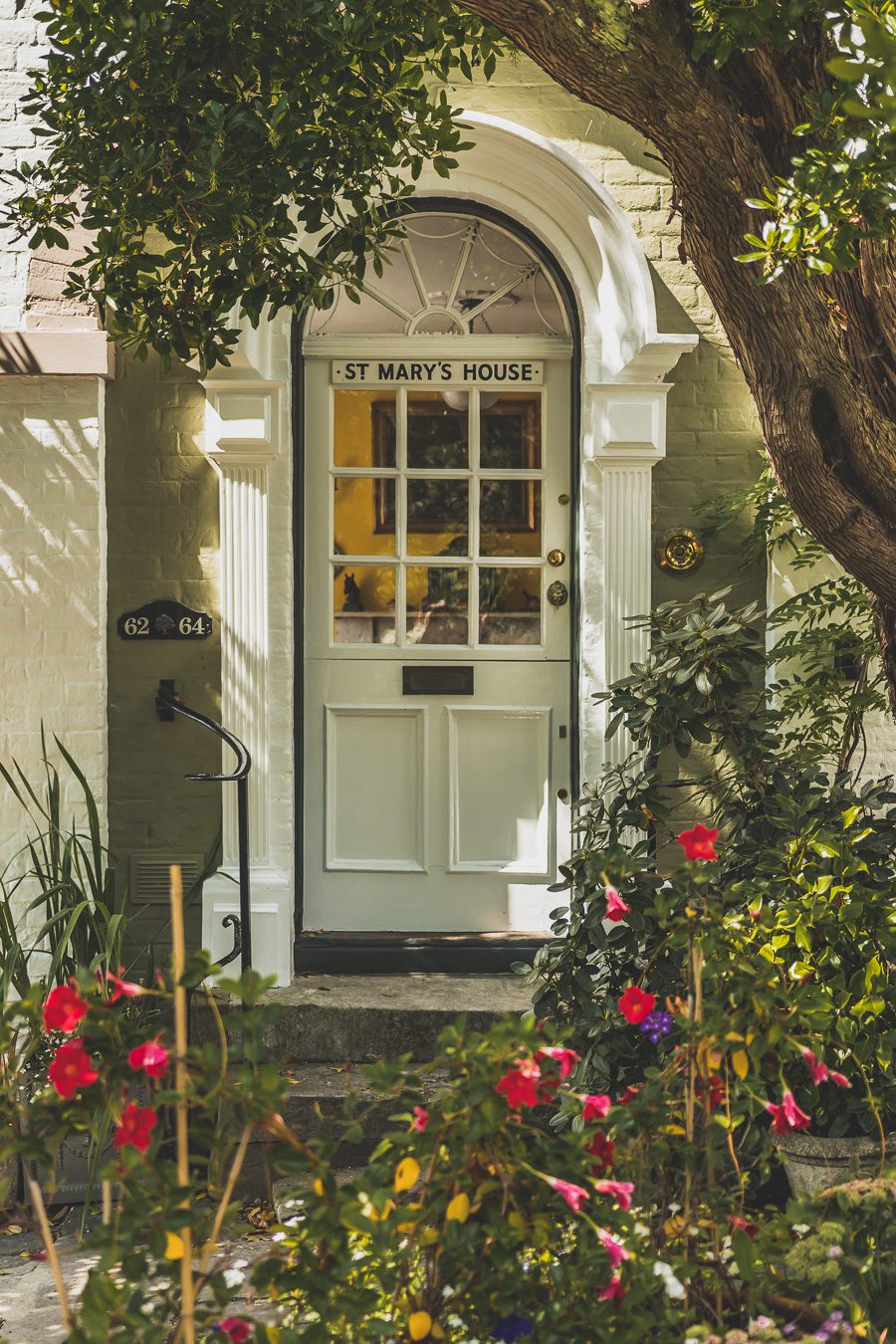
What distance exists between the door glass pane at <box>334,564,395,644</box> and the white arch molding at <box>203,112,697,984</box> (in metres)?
0.29

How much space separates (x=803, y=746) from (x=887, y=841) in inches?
27.1

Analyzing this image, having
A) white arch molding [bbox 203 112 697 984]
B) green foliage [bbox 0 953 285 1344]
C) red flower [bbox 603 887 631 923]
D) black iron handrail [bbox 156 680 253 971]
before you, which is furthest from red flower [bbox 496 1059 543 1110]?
white arch molding [bbox 203 112 697 984]

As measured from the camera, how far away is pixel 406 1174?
5.58ft

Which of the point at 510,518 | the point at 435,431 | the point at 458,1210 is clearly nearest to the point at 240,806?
the point at 510,518

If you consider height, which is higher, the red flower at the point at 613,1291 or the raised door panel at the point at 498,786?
the raised door panel at the point at 498,786

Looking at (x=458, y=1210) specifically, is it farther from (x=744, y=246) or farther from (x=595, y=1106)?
(x=744, y=246)

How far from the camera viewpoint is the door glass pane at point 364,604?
15.9 feet

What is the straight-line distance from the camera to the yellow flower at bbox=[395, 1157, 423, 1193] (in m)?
1.69

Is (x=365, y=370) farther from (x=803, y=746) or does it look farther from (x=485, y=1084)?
(x=485, y=1084)

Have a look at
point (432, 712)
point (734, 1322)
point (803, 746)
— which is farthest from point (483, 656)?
point (734, 1322)

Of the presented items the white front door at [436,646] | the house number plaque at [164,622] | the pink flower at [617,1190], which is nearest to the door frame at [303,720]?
the white front door at [436,646]

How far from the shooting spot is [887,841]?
326 centimetres

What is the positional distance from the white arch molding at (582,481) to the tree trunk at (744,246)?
5.33 ft

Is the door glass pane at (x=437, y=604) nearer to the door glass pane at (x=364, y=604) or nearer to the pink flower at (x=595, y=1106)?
the door glass pane at (x=364, y=604)
